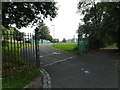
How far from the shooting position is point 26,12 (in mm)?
23250

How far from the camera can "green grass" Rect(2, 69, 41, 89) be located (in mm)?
10906

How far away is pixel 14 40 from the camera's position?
535 inches

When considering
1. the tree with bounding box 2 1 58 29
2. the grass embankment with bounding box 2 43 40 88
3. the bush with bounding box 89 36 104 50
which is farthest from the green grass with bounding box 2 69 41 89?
the bush with bounding box 89 36 104 50

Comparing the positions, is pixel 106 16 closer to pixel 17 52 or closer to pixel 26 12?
pixel 26 12

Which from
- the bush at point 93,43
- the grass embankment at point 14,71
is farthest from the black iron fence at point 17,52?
the bush at point 93,43

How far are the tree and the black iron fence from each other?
4.62 meters

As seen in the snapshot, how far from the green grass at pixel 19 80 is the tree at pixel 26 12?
7.30 m

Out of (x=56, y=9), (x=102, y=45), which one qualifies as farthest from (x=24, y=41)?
(x=102, y=45)

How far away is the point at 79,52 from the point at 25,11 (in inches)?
357

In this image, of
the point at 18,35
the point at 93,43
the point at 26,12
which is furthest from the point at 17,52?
the point at 93,43

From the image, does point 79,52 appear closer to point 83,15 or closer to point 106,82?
point 83,15

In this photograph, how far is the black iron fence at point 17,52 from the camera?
1324 cm

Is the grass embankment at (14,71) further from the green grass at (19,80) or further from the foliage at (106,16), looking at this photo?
the foliage at (106,16)

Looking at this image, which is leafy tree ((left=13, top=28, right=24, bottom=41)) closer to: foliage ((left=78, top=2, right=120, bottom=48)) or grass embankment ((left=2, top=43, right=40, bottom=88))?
grass embankment ((left=2, top=43, right=40, bottom=88))
